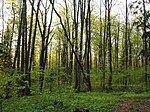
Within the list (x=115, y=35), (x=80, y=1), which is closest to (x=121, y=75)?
(x=80, y=1)

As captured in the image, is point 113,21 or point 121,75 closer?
point 121,75

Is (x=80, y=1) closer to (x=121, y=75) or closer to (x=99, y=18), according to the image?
(x=121, y=75)

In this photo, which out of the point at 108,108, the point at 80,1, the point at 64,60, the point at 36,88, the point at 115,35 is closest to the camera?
the point at 108,108

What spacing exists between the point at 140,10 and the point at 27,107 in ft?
52.4

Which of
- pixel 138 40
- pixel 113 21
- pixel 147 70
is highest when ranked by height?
pixel 113 21

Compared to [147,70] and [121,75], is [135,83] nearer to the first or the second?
[121,75]

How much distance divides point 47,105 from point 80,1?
47.0 feet

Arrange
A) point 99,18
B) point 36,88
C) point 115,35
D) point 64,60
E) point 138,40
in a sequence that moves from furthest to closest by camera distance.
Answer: point 138,40, point 115,35, point 64,60, point 99,18, point 36,88

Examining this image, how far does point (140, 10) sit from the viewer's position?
2314 centimetres

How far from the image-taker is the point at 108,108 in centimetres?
1166

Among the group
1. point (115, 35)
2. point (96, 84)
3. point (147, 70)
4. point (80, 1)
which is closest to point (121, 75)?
point (147, 70)

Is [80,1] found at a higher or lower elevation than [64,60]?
higher

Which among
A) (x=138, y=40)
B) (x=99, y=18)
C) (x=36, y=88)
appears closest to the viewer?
(x=36, y=88)

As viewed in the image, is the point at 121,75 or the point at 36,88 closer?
the point at 36,88
